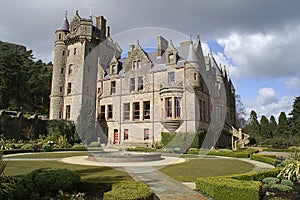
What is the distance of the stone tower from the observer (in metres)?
38.2

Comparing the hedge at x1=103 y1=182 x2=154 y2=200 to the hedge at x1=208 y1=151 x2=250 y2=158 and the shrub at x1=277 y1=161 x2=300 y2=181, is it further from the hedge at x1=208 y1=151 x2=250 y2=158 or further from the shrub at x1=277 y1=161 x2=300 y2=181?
the hedge at x1=208 y1=151 x2=250 y2=158

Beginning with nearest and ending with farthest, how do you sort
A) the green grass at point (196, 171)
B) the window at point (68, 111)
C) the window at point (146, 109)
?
1. the green grass at point (196, 171)
2. the window at point (146, 109)
3. the window at point (68, 111)

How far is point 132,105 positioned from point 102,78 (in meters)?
7.96

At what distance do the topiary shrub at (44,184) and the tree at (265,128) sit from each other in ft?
177

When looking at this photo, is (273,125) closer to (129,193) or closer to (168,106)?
(168,106)

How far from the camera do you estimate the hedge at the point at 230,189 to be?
6.97 m

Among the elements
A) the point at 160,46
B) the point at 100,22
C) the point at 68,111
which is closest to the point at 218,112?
the point at 160,46

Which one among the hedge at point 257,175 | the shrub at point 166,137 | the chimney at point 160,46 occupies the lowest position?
the hedge at point 257,175

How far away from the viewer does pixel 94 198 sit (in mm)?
7344

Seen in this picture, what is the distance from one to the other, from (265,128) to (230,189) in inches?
2207

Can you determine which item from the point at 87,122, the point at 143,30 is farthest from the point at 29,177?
the point at 87,122

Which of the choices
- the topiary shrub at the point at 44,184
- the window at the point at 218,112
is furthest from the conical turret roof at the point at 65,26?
the topiary shrub at the point at 44,184

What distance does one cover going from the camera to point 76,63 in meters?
38.9

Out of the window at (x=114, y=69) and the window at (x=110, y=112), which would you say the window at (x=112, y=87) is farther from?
the window at (x=110, y=112)
